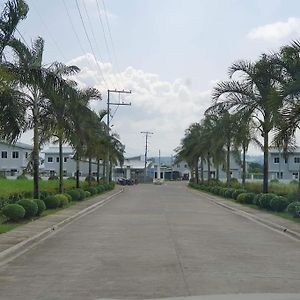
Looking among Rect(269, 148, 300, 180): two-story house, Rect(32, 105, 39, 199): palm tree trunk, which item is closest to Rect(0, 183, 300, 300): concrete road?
Rect(32, 105, 39, 199): palm tree trunk

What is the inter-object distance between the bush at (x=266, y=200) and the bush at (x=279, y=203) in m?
0.70

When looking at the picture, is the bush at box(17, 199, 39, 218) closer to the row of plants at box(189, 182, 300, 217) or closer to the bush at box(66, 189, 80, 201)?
the row of plants at box(189, 182, 300, 217)

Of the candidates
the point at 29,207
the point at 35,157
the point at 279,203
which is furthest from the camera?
the point at 35,157

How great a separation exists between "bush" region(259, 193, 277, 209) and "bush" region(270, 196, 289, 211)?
0.70m

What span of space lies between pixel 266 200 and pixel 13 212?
45.5ft

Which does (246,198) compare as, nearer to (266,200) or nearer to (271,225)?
(266,200)

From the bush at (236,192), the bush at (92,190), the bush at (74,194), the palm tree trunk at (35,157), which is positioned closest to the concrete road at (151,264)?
the palm tree trunk at (35,157)

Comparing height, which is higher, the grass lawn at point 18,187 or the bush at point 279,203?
the grass lawn at point 18,187

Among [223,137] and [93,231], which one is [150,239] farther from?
[223,137]

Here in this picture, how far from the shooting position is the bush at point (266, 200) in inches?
1134

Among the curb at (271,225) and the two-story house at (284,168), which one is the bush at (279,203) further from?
the two-story house at (284,168)

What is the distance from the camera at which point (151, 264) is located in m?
11.4

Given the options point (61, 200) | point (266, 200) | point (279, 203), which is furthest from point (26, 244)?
point (266, 200)

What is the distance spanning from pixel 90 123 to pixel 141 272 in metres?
30.9
